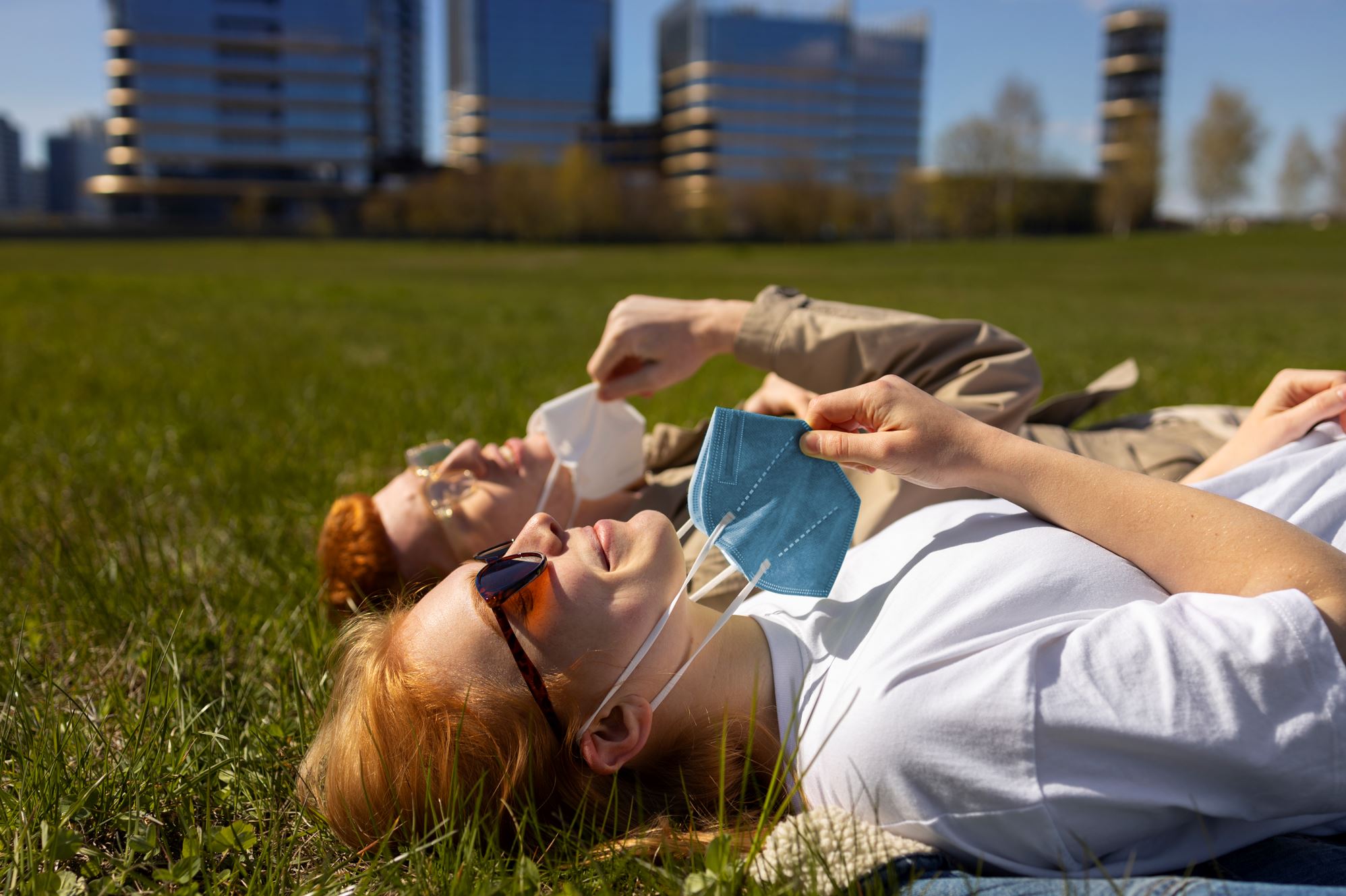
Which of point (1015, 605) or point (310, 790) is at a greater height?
point (1015, 605)

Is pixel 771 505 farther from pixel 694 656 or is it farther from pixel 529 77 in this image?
pixel 529 77

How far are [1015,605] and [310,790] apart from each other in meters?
1.29

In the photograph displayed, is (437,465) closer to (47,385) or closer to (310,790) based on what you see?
(310,790)

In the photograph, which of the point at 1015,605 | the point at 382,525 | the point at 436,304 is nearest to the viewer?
the point at 1015,605

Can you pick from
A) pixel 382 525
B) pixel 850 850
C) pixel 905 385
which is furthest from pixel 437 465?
pixel 850 850

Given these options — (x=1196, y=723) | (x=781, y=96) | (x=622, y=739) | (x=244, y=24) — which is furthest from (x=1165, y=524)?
(x=781, y=96)

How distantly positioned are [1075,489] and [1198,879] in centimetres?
64

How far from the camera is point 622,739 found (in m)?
1.71

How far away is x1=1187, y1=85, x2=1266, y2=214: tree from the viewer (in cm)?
6341

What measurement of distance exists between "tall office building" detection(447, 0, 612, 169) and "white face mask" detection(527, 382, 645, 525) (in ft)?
393

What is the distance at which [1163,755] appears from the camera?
1389mm

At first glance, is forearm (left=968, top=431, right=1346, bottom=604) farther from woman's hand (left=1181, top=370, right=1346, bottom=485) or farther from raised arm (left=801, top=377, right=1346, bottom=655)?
woman's hand (left=1181, top=370, right=1346, bottom=485)

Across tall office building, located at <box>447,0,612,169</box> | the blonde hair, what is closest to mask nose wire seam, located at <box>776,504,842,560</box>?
the blonde hair

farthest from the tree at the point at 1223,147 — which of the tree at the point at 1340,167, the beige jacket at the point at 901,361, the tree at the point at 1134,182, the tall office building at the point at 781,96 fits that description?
the beige jacket at the point at 901,361
